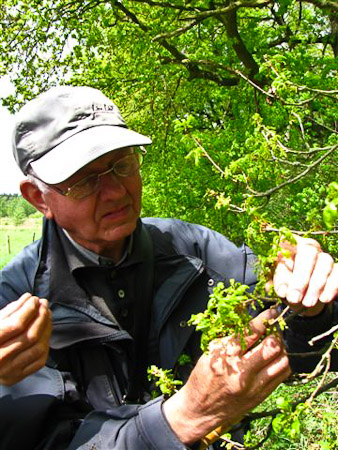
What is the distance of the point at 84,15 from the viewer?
955cm

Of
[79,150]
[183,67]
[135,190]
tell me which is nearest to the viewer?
[79,150]

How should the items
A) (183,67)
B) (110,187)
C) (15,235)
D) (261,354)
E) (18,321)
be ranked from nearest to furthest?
1. (261,354)
2. (18,321)
3. (110,187)
4. (183,67)
5. (15,235)

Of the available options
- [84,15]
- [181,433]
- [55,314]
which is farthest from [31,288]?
[84,15]

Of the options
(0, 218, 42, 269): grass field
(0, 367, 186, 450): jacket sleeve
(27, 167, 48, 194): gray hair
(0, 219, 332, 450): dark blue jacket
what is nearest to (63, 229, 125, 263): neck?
(0, 219, 332, 450): dark blue jacket

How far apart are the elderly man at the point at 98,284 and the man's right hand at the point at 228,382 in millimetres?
58

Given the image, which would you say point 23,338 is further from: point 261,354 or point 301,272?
point 301,272

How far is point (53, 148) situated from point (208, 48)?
291 inches

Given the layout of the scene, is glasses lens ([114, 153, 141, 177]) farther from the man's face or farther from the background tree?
the background tree

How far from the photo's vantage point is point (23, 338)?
1.90 meters

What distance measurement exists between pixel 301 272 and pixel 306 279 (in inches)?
1.1

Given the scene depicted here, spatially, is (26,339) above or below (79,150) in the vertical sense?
below

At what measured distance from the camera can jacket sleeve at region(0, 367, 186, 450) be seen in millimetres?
1933

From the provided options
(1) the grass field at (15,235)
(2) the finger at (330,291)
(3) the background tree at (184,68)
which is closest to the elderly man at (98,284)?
(2) the finger at (330,291)

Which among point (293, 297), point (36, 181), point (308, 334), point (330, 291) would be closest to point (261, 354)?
point (293, 297)
